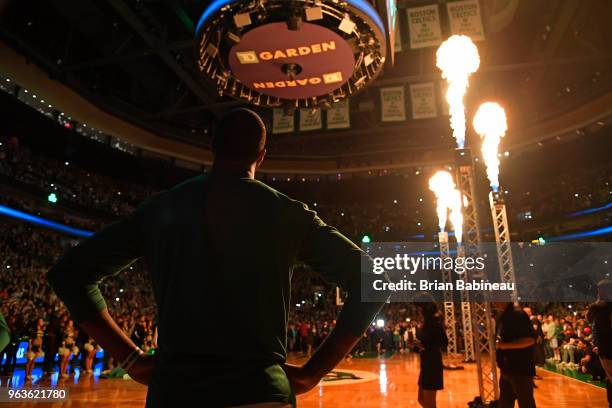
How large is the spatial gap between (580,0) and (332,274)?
15302 millimetres

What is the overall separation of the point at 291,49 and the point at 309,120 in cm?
631

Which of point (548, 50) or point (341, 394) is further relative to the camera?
point (548, 50)

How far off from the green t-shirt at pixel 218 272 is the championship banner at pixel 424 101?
11502mm

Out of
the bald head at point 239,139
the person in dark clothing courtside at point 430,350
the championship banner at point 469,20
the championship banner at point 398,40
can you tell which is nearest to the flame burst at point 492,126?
the championship banner at point 469,20

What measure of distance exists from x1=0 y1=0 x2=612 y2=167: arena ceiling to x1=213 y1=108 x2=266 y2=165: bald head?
9.44 meters

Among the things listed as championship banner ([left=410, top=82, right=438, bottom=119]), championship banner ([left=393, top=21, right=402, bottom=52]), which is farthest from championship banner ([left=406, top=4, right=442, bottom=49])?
championship banner ([left=410, top=82, right=438, bottom=119])

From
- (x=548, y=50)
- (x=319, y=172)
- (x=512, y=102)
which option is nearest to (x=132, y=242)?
(x=548, y=50)

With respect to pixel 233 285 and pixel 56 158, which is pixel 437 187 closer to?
pixel 233 285

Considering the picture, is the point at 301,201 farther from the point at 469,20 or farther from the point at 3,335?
the point at 3,335

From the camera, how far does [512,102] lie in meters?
19.4

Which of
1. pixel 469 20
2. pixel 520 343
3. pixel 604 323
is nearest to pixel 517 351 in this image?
pixel 520 343

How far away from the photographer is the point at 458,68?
619 centimetres

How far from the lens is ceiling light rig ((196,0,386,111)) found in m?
5.90

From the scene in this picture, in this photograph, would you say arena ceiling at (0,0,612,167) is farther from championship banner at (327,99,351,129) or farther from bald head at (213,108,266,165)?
bald head at (213,108,266,165)
